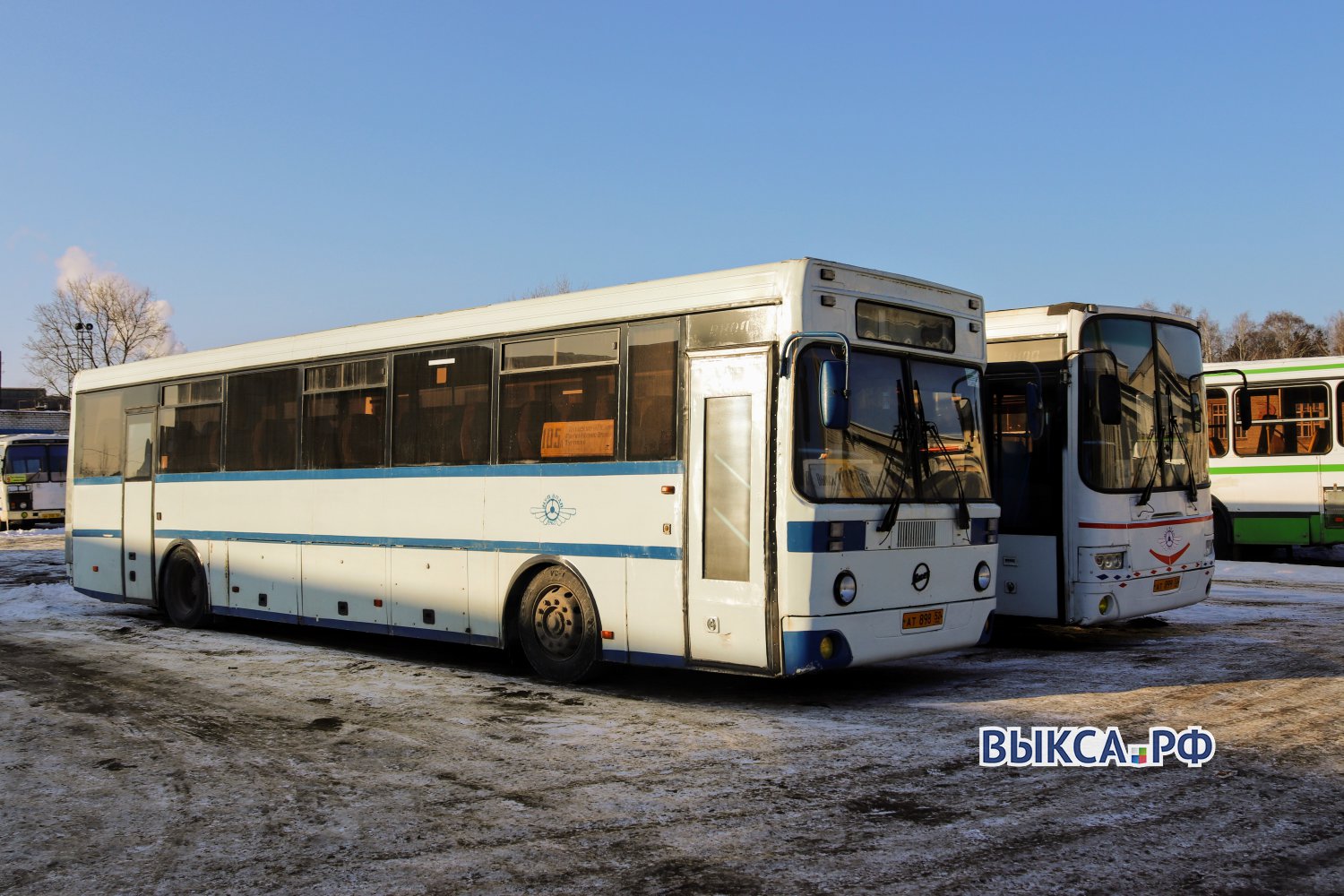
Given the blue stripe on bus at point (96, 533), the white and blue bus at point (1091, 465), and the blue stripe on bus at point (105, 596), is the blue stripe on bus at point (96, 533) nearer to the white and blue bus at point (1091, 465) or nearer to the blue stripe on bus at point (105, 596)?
the blue stripe on bus at point (105, 596)

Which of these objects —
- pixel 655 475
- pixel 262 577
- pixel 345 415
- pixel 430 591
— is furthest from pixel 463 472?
pixel 262 577

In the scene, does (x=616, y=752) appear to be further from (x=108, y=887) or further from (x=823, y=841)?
(x=108, y=887)

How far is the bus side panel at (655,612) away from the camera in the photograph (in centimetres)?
923

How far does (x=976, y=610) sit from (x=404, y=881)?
5.82m

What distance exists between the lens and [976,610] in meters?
9.68

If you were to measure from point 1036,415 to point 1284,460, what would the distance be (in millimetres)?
10872

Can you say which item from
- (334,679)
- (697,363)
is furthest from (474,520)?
(697,363)

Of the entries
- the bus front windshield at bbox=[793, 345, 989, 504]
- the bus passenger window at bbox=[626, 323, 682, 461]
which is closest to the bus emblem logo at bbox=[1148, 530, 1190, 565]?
the bus front windshield at bbox=[793, 345, 989, 504]

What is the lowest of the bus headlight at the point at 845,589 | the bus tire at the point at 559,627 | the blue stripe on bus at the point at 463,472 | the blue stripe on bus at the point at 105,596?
the blue stripe on bus at the point at 105,596

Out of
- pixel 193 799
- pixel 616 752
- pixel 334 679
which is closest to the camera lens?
pixel 193 799

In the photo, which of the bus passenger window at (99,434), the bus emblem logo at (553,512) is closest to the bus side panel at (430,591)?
the bus emblem logo at (553,512)

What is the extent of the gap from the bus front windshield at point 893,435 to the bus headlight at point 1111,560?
78.8 inches

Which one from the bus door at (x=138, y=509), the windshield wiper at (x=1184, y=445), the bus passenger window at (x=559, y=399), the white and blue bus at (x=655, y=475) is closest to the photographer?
the white and blue bus at (x=655, y=475)

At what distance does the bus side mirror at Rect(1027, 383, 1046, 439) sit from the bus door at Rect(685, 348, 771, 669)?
3384 millimetres
